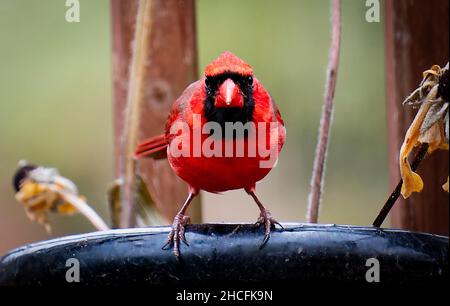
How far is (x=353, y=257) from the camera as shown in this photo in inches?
44.5

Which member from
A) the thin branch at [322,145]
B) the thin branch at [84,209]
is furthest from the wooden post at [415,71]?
the thin branch at [84,209]

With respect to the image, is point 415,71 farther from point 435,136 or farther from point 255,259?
point 255,259

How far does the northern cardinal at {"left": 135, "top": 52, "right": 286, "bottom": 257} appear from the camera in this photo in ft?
5.27

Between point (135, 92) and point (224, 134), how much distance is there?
0.35 m

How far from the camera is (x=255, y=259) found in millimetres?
1145

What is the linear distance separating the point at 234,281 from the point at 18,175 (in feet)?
3.30

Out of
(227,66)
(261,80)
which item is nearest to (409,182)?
(227,66)

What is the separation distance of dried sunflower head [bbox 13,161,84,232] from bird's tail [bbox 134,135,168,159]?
20cm

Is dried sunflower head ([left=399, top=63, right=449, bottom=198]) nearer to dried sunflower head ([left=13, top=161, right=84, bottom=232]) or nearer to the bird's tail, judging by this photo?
the bird's tail

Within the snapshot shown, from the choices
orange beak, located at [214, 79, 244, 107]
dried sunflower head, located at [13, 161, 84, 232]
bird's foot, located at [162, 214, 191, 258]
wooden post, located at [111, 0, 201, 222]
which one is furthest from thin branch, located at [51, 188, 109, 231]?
bird's foot, located at [162, 214, 191, 258]

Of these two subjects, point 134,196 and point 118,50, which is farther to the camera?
point 118,50

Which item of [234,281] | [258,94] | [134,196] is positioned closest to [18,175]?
[134,196]

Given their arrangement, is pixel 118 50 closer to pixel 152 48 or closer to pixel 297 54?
pixel 152 48
